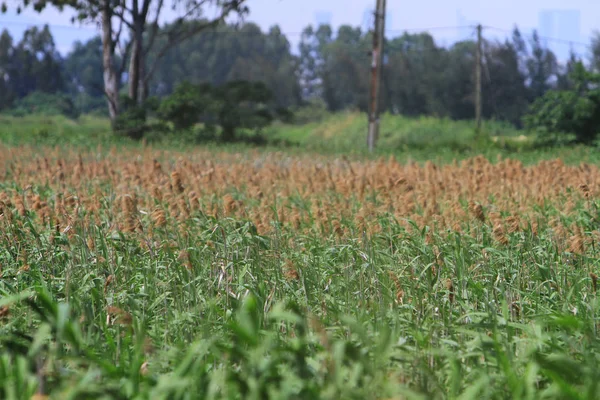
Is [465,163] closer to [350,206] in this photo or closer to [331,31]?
[350,206]

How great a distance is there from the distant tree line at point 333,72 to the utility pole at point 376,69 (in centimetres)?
692

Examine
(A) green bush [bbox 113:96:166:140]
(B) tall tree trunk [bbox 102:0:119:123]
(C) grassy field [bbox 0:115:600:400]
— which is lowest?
(A) green bush [bbox 113:96:166:140]

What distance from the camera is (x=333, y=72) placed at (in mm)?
71875

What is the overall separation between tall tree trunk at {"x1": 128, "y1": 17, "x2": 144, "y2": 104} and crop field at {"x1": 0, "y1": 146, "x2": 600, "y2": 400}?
22.0 metres

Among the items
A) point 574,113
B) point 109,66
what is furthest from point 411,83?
point 574,113

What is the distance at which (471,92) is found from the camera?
52156 mm

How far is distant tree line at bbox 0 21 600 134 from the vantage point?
52562 mm

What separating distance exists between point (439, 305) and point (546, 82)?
188ft

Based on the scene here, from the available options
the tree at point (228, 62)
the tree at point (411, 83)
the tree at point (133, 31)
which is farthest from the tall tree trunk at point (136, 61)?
the tree at point (228, 62)

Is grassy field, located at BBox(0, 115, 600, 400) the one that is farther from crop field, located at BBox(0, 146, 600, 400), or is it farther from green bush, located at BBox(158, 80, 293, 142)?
green bush, located at BBox(158, 80, 293, 142)

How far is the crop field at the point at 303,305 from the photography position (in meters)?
2.63

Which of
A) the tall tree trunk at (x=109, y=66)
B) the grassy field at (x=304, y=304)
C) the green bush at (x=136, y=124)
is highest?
the tall tree trunk at (x=109, y=66)

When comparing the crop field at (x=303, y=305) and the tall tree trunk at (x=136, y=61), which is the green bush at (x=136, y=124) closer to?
the tall tree trunk at (x=136, y=61)

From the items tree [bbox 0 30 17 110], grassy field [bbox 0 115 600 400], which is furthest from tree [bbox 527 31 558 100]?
grassy field [bbox 0 115 600 400]
